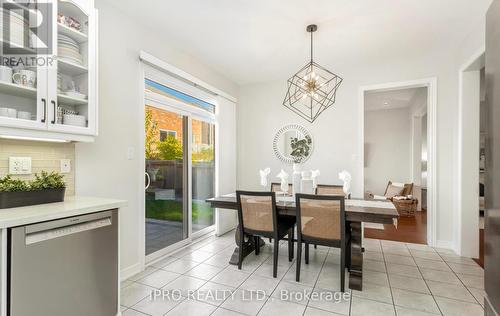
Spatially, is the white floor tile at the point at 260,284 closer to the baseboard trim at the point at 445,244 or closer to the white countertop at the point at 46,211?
the white countertop at the point at 46,211

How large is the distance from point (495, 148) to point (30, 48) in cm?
238

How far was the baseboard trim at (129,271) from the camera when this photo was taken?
2.41 meters

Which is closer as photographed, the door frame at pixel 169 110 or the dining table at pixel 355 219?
the dining table at pixel 355 219

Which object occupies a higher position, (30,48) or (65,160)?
(30,48)

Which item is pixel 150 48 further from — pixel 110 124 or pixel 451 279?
pixel 451 279

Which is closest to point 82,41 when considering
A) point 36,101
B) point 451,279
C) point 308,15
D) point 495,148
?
point 36,101

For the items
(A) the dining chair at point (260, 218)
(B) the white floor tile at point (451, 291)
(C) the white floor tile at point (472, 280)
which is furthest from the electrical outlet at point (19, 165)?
(C) the white floor tile at point (472, 280)

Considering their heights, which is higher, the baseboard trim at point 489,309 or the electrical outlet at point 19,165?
the electrical outlet at point 19,165

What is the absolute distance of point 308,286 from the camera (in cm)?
235

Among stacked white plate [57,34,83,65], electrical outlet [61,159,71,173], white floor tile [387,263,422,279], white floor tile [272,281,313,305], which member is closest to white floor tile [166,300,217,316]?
white floor tile [272,281,313,305]

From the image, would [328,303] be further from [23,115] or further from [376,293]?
[23,115]

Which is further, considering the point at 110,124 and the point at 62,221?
the point at 110,124

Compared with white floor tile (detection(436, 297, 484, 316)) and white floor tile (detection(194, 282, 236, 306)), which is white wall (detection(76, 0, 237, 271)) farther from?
white floor tile (detection(436, 297, 484, 316))

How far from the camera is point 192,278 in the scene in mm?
2492
